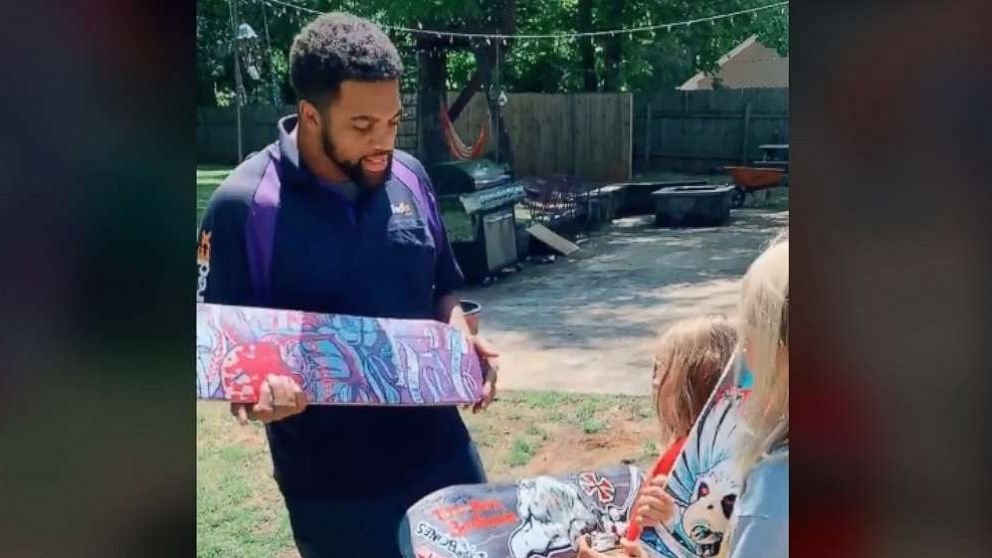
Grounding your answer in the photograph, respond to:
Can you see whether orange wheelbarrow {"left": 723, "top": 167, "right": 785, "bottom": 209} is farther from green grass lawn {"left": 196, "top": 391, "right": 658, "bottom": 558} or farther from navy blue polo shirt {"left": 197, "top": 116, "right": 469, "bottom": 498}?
navy blue polo shirt {"left": 197, "top": 116, "right": 469, "bottom": 498}

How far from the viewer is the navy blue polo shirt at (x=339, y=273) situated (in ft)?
8.00

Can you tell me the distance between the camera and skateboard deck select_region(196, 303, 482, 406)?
2.43 m

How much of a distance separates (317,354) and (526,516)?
609mm

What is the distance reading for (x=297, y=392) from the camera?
96.3 inches

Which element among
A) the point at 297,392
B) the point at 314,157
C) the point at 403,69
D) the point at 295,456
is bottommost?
the point at 295,456

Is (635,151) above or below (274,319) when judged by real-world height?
above

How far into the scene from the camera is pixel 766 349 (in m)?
2.52

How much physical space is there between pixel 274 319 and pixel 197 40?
698 mm

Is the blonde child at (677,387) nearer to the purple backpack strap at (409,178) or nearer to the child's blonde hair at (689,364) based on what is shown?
the child's blonde hair at (689,364)

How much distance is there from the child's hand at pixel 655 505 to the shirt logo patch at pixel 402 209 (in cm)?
84

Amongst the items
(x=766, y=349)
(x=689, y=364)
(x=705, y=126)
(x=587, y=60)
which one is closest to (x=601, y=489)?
(x=689, y=364)
